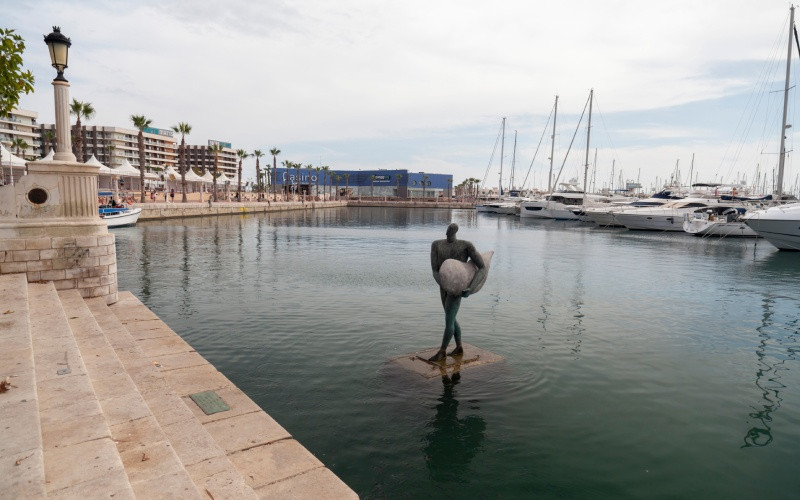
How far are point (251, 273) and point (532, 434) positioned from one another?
16.4 m

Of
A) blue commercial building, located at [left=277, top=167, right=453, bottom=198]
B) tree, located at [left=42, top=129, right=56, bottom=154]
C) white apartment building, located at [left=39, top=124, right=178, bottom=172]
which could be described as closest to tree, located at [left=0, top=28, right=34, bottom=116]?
tree, located at [left=42, top=129, right=56, bottom=154]

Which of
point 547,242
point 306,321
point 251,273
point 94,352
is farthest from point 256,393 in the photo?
point 547,242

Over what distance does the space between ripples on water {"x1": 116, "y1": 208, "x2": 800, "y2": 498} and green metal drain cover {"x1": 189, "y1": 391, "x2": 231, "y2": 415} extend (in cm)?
116

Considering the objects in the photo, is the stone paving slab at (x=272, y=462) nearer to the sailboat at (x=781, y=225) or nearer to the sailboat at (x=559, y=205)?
the sailboat at (x=781, y=225)

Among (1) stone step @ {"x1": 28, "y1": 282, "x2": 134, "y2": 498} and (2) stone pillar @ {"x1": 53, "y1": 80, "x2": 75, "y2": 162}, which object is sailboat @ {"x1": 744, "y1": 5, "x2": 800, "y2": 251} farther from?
(1) stone step @ {"x1": 28, "y1": 282, "x2": 134, "y2": 498}

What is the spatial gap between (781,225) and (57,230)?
40344mm

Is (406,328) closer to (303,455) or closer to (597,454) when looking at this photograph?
(597,454)

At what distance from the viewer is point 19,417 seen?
4113 mm

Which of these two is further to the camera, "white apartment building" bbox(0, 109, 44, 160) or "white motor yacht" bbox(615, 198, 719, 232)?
"white apartment building" bbox(0, 109, 44, 160)

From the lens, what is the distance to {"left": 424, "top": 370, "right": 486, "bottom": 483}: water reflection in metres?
6.07

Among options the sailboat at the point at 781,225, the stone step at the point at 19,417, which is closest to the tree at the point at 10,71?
the stone step at the point at 19,417

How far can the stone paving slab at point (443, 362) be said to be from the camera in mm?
8820

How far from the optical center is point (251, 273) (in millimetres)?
21031

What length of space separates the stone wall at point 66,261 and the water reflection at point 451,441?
8519mm
